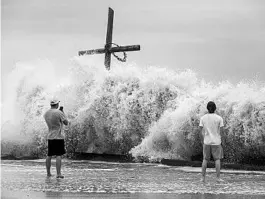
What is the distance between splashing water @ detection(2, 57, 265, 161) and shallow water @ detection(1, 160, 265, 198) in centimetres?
312

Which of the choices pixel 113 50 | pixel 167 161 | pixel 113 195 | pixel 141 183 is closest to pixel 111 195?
pixel 113 195

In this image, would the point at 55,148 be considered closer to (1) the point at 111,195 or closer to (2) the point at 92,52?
(1) the point at 111,195

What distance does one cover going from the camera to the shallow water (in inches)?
415

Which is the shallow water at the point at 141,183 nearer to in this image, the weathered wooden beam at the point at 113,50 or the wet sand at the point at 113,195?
the wet sand at the point at 113,195

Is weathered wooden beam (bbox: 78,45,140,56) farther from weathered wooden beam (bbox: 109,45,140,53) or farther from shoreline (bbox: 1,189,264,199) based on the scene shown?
shoreline (bbox: 1,189,264,199)

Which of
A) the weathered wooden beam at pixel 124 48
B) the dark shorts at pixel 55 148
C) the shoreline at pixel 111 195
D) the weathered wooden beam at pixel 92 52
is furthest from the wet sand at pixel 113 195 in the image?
the weathered wooden beam at pixel 92 52

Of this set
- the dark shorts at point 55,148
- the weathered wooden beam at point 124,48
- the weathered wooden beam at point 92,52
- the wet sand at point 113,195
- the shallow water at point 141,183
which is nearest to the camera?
the wet sand at point 113,195

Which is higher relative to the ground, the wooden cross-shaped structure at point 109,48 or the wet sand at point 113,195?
the wooden cross-shaped structure at point 109,48

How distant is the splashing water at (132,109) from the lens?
59.4 feet

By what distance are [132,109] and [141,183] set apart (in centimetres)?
1124

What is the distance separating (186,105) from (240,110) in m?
2.51

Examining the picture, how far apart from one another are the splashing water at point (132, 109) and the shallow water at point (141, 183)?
3.12 m

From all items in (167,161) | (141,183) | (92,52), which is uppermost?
(92,52)

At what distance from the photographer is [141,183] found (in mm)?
12188
